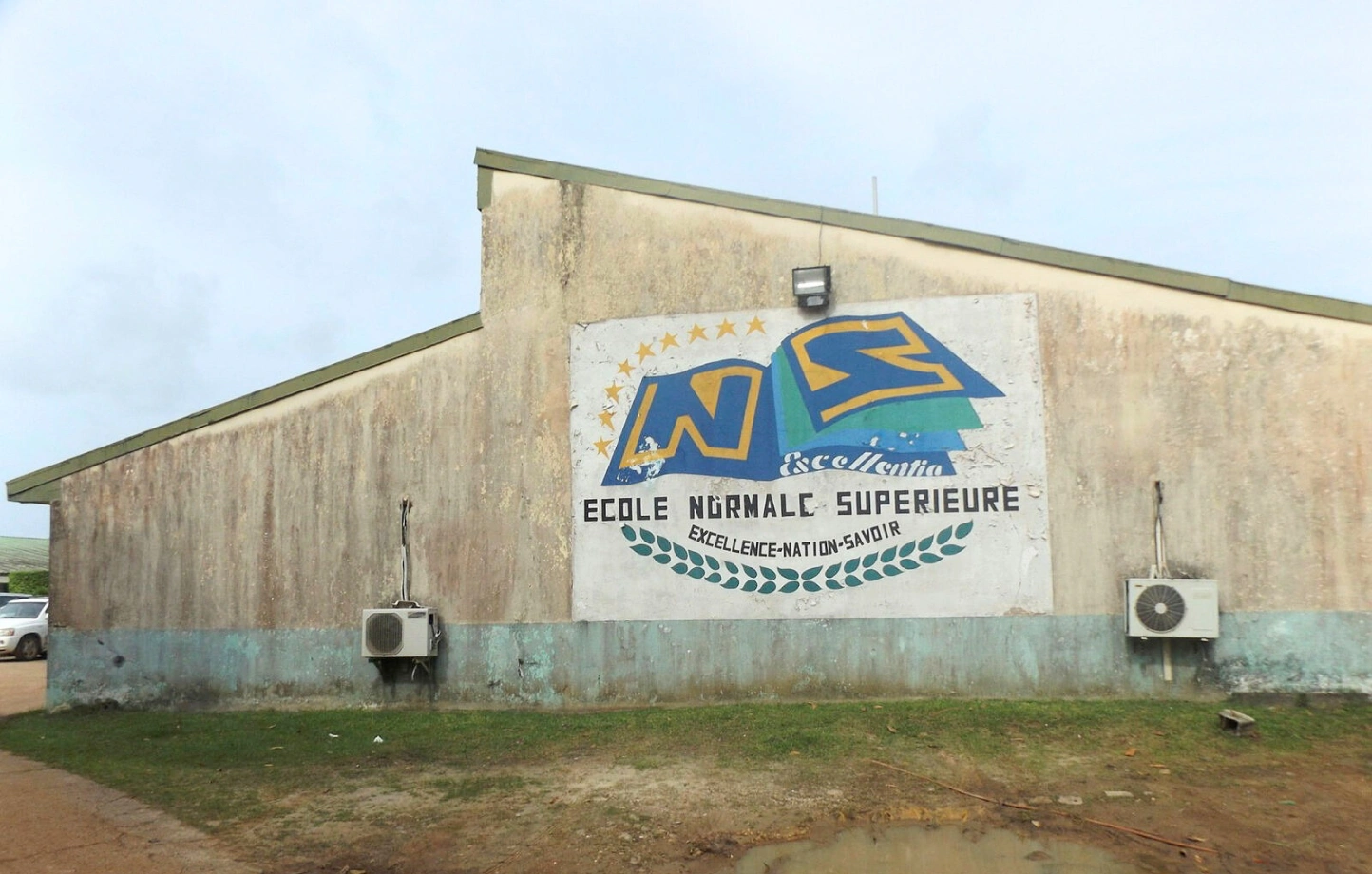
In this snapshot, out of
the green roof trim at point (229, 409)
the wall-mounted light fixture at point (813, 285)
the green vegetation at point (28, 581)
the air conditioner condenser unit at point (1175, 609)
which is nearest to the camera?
the air conditioner condenser unit at point (1175, 609)

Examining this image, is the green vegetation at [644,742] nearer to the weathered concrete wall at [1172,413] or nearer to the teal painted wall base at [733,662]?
the teal painted wall base at [733,662]

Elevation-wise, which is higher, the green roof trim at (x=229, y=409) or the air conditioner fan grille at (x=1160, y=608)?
the green roof trim at (x=229, y=409)

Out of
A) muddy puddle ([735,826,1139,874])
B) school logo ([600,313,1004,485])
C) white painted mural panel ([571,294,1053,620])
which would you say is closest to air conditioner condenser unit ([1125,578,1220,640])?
white painted mural panel ([571,294,1053,620])

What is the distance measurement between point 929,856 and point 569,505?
554cm

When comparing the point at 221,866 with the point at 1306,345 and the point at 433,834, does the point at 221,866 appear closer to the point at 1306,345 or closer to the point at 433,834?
the point at 433,834

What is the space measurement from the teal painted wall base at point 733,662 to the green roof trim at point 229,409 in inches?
69.5

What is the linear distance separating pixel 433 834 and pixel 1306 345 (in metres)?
8.47

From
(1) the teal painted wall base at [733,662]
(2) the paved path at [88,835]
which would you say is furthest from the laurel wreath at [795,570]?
(2) the paved path at [88,835]

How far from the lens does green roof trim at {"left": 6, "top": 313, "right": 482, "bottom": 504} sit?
10.7 meters

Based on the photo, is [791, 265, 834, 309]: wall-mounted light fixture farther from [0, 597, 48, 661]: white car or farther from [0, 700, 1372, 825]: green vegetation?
[0, 597, 48, 661]: white car

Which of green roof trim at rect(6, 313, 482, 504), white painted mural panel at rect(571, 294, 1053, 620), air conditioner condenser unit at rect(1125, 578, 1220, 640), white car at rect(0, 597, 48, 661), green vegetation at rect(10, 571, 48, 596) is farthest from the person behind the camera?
green vegetation at rect(10, 571, 48, 596)

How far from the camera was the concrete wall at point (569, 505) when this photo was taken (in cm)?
873

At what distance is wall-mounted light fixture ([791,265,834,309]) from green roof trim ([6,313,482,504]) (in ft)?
11.7

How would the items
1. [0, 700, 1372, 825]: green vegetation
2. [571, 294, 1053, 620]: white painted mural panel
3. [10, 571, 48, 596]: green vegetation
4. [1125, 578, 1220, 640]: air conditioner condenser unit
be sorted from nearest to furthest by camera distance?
[0, 700, 1372, 825]: green vegetation, [1125, 578, 1220, 640]: air conditioner condenser unit, [571, 294, 1053, 620]: white painted mural panel, [10, 571, 48, 596]: green vegetation
